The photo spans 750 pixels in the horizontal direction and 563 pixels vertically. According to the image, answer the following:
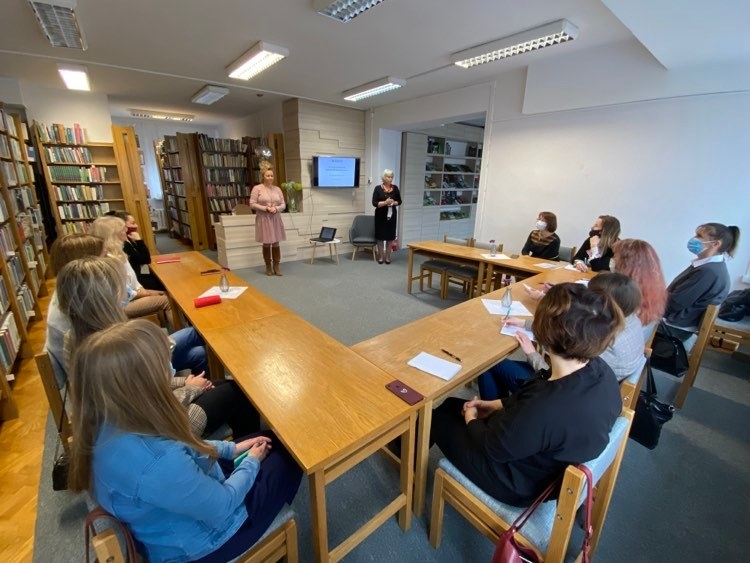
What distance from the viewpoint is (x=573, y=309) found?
3.40ft

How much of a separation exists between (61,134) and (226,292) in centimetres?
506

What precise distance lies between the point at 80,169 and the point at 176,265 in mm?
3986

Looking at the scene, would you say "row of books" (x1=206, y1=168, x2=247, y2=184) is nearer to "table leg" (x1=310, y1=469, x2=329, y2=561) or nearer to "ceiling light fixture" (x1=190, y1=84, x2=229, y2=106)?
"ceiling light fixture" (x1=190, y1=84, x2=229, y2=106)

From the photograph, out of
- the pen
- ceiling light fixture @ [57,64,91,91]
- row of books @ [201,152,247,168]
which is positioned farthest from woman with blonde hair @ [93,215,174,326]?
row of books @ [201,152,247,168]

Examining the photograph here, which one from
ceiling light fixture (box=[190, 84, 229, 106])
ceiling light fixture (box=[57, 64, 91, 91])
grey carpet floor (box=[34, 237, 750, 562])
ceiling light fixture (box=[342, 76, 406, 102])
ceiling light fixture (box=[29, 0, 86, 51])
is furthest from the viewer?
ceiling light fixture (box=[190, 84, 229, 106])

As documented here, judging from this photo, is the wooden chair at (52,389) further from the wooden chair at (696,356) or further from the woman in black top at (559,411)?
the wooden chair at (696,356)

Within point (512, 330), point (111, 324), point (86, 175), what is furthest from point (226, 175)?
point (512, 330)

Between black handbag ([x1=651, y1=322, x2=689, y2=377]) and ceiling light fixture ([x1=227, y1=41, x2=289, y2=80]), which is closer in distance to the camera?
black handbag ([x1=651, y1=322, x2=689, y2=377])

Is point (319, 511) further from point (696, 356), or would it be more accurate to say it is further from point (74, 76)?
point (74, 76)

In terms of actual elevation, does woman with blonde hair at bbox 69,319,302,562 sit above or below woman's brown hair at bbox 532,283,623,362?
below

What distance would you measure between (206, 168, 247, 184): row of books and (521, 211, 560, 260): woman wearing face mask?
19.5 ft

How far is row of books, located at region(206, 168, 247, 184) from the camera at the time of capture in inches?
262

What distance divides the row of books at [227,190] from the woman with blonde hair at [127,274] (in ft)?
14.6

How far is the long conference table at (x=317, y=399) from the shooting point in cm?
103
